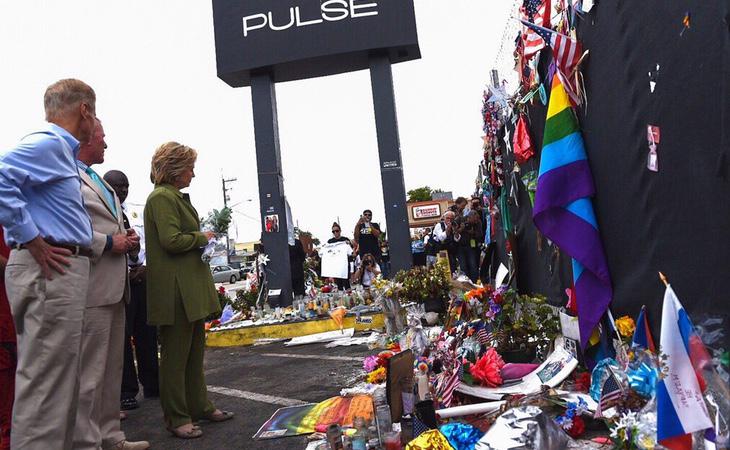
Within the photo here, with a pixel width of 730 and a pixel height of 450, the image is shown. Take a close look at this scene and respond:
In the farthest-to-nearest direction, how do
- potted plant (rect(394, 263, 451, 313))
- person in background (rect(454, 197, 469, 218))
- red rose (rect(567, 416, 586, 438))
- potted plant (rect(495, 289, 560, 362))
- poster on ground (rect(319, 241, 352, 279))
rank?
poster on ground (rect(319, 241, 352, 279)), person in background (rect(454, 197, 469, 218)), potted plant (rect(394, 263, 451, 313)), potted plant (rect(495, 289, 560, 362)), red rose (rect(567, 416, 586, 438))

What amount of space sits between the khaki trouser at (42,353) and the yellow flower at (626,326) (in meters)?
2.57

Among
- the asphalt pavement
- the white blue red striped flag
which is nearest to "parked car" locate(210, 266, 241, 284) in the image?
the asphalt pavement

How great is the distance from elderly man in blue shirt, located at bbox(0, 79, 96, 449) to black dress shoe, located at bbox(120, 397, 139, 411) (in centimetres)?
200

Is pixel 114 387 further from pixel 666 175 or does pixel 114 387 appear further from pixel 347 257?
pixel 347 257

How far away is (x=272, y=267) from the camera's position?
10.9 m

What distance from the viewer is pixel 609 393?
102 inches

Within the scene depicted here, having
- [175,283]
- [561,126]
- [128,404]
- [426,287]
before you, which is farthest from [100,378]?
[426,287]

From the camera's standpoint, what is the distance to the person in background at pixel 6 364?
288 cm

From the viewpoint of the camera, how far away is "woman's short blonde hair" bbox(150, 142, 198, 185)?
3627 mm

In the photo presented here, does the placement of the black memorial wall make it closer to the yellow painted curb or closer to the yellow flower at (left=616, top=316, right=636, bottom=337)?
the yellow flower at (left=616, top=316, right=636, bottom=337)

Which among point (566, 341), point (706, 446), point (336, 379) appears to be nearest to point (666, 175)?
point (706, 446)

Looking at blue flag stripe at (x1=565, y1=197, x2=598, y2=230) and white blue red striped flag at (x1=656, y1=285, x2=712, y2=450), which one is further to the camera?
blue flag stripe at (x1=565, y1=197, x2=598, y2=230)

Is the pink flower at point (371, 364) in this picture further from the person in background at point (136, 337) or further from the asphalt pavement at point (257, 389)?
the person in background at point (136, 337)

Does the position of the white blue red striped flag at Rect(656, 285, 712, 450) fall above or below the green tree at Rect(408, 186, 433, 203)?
below
